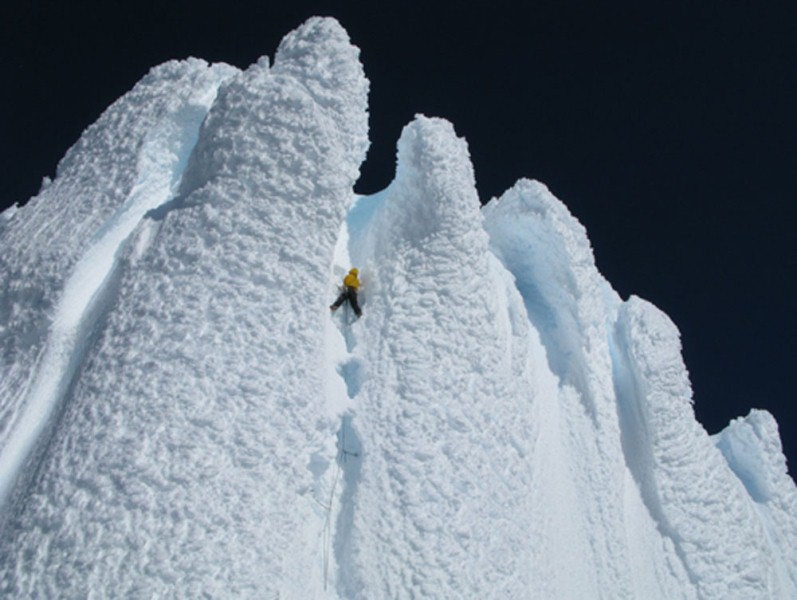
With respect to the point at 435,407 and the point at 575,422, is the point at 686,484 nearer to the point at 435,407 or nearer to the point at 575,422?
the point at 575,422

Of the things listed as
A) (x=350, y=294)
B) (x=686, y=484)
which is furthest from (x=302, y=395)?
(x=686, y=484)

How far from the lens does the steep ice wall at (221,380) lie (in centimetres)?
183

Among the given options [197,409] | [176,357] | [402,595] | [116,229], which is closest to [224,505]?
[197,409]

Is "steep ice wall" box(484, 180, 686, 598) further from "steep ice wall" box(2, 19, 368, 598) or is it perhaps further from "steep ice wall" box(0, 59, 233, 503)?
"steep ice wall" box(0, 59, 233, 503)

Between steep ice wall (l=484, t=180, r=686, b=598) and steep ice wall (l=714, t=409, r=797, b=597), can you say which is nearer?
steep ice wall (l=484, t=180, r=686, b=598)

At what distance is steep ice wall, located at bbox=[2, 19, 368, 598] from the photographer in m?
1.83

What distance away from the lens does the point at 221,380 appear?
2.05 meters

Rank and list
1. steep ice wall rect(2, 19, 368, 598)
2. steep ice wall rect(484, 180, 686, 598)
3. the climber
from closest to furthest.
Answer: steep ice wall rect(2, 19, 368, 598)
the climber
steep ice wall rect(484, 180, 686, 598)

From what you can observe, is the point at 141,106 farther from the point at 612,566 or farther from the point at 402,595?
the point at 612,566

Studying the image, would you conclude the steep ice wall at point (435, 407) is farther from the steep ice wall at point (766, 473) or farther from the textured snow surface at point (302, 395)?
the steep ice wall at point (766, 473)

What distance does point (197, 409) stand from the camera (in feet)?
6.54

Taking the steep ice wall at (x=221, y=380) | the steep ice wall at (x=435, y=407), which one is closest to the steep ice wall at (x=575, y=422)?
the steep ice wall at (x=435, y=407)

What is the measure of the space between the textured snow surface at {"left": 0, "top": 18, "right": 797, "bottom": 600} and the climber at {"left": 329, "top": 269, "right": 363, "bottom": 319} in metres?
0.06

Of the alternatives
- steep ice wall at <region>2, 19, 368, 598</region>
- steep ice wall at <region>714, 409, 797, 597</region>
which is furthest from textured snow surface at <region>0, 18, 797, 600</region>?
steep ice wall at <region>714, 409, 797, 597</region>
